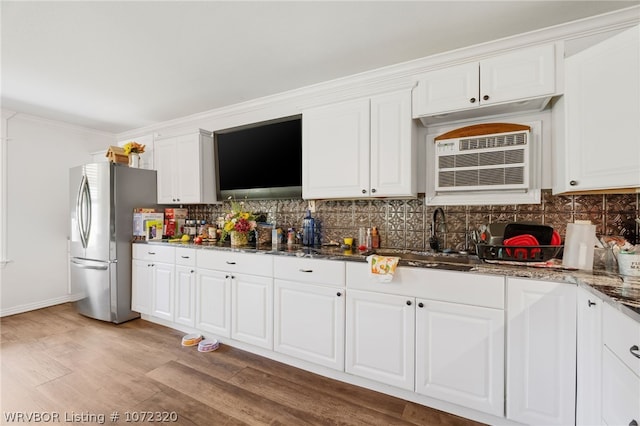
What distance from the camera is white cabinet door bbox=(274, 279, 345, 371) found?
201cm

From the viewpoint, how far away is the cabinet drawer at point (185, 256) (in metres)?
2.76

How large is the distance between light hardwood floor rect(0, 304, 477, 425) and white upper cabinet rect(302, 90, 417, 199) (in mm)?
1445

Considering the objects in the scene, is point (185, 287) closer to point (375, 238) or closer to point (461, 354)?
point (375, 238)

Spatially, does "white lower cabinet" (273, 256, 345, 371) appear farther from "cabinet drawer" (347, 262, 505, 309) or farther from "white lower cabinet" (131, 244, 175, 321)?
"white lower cabinet" (131, 244, 175, 321)

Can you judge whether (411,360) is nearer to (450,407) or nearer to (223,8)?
(450,407)

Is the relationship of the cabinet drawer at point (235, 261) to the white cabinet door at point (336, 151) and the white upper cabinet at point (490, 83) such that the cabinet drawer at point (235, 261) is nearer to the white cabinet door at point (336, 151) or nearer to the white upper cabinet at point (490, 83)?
the white cabinet door at point (336, 151)

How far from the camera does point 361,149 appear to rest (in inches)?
90.0

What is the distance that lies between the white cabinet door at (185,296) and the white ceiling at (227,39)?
6.00ft

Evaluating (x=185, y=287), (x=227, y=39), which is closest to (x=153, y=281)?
(x=185, y=287)

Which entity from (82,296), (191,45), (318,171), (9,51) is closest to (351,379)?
(318,171)

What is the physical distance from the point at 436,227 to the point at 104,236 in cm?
344

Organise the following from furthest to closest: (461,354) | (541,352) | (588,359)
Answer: (461,354), (541,352), (588,359)

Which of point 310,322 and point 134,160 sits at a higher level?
point 134,160

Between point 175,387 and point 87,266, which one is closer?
point 175,387
